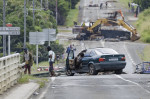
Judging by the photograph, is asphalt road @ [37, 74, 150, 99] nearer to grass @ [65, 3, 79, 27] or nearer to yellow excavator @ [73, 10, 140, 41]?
yellow excavator @ [73, 10, 140, 41]

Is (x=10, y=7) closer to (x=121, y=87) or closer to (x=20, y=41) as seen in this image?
(x=20, y=41)

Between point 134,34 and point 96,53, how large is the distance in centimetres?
4233

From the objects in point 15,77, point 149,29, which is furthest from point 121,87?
point 149,29

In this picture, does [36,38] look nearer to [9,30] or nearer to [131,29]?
[9,30]

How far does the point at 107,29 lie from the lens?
6781 cm

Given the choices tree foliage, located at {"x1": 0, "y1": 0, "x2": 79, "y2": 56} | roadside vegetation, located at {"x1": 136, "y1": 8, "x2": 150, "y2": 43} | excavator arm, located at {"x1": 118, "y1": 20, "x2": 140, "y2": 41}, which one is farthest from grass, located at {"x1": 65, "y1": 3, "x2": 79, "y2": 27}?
excavator arm, located at {"x1": 118, "y1": 20, "x2": 140, "y2": 41}

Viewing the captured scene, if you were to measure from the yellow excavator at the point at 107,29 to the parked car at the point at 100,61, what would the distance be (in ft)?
120

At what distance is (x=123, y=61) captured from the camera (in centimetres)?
2606

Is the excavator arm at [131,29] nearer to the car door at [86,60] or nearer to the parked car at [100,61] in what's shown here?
the parked car at [100,61]

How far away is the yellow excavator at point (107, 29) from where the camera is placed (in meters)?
64.1

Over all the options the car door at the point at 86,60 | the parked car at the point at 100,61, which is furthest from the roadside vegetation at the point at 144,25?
the car door at the point at 86,60

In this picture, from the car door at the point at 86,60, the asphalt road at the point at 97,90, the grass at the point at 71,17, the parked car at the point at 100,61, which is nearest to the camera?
the asphalt road at the point at 97,90

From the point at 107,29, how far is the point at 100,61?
140 ft

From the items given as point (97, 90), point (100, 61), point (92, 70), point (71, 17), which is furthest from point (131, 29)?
point (97, 90)
